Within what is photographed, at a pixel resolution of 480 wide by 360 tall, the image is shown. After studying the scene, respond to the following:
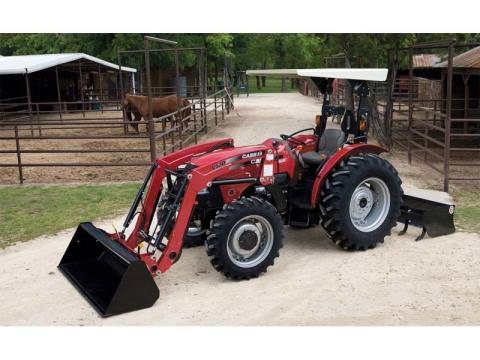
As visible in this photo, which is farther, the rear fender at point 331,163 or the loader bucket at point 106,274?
the rear fender at point 331,163

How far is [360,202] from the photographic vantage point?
18.4 ft

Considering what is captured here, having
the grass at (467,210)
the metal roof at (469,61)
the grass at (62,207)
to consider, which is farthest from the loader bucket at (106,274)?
the metal roof at (469,61)

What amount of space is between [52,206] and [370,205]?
4429 mm

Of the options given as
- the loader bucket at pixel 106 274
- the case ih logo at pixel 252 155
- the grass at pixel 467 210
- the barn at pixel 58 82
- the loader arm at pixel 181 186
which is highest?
the barn at pixel 58 82

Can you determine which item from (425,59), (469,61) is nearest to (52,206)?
(469,61)

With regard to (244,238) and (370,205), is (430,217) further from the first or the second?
(244,238)

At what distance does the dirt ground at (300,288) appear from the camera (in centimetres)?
405

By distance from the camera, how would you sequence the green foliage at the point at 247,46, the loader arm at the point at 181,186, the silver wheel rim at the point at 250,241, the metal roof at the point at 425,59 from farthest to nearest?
the metal roof at the point at 425,59, the green foliage at the point at 247,46, the silver wheel rim at the point at 250,241, the loader arm at the point at 181,186

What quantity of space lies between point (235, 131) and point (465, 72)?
6548 millimetres

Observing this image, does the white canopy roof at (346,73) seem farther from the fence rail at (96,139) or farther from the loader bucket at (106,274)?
the fence rail at (96,139)

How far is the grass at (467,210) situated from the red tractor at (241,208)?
854 mm

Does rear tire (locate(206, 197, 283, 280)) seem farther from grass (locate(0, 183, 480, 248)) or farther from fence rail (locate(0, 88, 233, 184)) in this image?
fence rail (locate(0, 88, 233, 184))

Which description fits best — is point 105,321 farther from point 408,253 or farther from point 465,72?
point 465,72

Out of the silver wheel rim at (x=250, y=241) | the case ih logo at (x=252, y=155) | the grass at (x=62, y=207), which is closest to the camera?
the silver wheel rim at (x=250, y=241)
